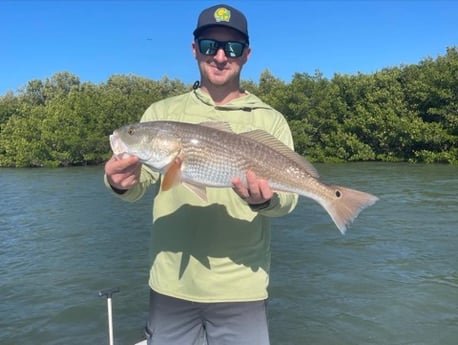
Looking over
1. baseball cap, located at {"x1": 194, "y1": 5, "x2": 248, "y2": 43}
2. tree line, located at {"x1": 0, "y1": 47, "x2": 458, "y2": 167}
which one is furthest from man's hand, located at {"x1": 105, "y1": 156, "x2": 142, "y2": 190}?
tree line, located at {"x1": 0, "y1": 47, "x2": 458, "y2": 167}

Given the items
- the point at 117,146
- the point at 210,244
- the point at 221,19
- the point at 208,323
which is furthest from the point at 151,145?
the point at 208,323

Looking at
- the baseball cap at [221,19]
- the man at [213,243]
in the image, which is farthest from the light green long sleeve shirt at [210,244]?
the baseball cap at [221,19]

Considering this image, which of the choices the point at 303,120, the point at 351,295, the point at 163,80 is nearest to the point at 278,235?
the point at 351,295

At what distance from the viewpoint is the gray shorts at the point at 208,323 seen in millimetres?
3041

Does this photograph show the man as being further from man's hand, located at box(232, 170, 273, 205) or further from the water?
the water

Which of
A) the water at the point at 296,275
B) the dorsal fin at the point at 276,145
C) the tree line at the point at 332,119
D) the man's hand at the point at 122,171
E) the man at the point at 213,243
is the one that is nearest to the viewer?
the man's hand at the point at 122,171

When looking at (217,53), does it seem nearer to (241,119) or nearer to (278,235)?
(241,119)

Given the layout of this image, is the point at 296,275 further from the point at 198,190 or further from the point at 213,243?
the point at 198,190

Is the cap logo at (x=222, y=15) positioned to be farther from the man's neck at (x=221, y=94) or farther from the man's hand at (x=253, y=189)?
the man's hand at (x=253, y=189)

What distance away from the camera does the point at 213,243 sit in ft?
10.0

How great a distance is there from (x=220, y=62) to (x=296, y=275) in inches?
342

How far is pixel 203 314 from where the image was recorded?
10.1 ft

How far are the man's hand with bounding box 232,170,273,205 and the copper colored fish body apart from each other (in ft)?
0.26

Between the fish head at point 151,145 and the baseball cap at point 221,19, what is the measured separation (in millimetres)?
717
